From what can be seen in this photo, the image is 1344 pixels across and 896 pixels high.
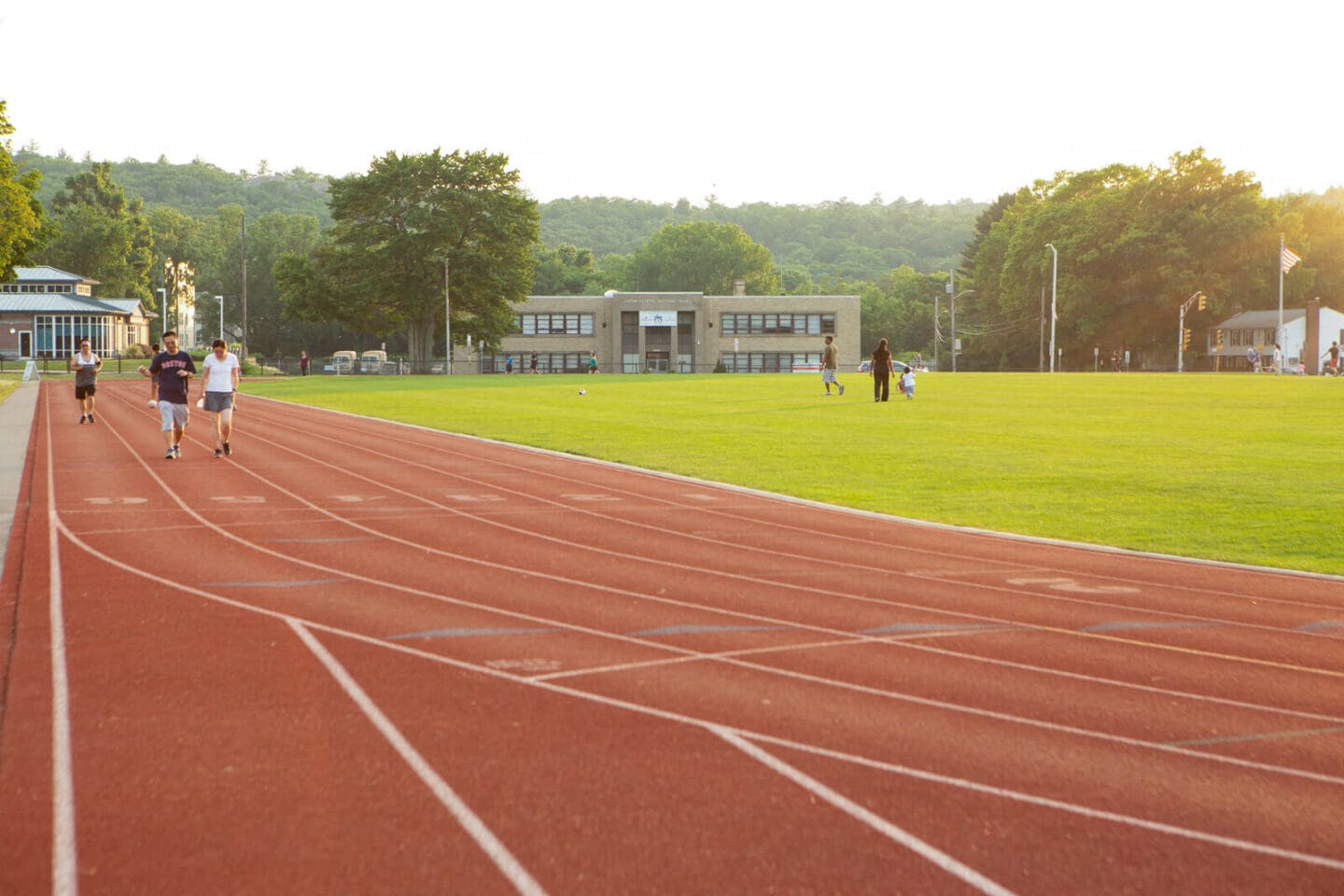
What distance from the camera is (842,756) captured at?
209 inches

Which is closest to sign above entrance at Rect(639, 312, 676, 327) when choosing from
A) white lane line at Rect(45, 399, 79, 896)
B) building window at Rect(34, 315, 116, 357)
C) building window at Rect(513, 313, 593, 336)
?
building window at Rect(513, 313, 593, 336)

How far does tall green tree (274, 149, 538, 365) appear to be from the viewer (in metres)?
80.8

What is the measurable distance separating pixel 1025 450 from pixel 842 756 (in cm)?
1517

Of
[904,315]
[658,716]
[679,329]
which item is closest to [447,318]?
[679,329]

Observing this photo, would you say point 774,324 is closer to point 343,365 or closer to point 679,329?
point 679,329

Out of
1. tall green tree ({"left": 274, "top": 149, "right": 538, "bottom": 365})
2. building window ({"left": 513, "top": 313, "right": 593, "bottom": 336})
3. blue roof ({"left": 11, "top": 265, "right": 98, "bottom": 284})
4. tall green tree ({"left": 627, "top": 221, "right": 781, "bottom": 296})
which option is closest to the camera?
tall green tree ({"left": 274, "top": 149, "right": 538, "bottom": 365})

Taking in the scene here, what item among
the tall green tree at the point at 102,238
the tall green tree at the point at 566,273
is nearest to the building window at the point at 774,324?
the tall green tree at the point at 566,273

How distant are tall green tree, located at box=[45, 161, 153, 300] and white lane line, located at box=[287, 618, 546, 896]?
114 metres

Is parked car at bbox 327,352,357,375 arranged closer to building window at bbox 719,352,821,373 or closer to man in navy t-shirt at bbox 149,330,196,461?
building window at bbox 719,352,821,373

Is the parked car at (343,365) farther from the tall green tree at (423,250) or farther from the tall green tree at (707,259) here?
the tall green tree at (707,259)

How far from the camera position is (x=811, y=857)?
13.9 ft

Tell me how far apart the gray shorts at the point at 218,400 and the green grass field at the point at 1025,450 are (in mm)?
5443

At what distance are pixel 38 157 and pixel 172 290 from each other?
67.5 meters

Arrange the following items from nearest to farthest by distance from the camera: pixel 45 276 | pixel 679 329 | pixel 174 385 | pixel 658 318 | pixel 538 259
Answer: pixel 174 385 → pixel 538 259 → pixel 45 276 → pixel 658 318 → pixel 679 329
